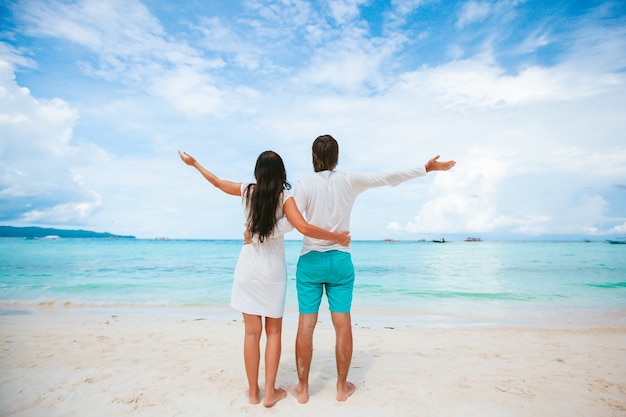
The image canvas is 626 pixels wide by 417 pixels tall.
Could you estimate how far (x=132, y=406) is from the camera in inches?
127

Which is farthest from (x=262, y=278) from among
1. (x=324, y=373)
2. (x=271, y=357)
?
(x=324, y=373)

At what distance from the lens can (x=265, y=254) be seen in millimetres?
3182

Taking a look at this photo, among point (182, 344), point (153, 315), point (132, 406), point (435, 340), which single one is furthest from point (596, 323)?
point (153, 315)

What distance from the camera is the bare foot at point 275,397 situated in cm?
318

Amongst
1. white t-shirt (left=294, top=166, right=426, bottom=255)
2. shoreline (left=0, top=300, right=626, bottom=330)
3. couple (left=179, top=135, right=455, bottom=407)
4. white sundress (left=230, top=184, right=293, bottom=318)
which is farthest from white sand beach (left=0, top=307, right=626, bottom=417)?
white t-shirt (left=294, top=166, right=426, bottom=255)

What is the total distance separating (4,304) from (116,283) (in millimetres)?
5099

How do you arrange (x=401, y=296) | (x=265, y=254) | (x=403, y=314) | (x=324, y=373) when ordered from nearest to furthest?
(x=265, y=254) < (x=324, y=373) < (x=403, y=314) < (x=401, y=296)

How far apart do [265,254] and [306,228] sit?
494 millimetres

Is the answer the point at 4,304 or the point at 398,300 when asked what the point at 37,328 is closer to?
the point at 4,304

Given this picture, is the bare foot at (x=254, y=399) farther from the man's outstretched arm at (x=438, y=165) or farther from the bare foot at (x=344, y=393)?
the man's outstretched arm at (x=438, y=165)

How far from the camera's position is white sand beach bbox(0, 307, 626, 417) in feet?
10.6

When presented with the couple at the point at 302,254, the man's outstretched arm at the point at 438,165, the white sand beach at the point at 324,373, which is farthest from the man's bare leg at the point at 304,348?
the man's outstretched arm at the point at 438,165

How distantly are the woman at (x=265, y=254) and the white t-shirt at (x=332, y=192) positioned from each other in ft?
0.62

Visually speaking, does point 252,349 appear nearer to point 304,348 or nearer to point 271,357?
point 271,357
